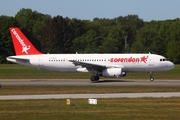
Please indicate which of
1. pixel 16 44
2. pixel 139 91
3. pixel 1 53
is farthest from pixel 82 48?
pixel 139 91

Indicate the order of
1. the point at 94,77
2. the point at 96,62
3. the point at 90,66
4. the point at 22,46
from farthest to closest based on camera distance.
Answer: the point at 22,46
the point at 96,62
the point at 90,66
the point at 94,77

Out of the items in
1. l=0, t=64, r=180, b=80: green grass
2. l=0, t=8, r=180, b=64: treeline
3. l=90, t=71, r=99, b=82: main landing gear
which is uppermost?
l=0, t=8, r=180, b=64: treeline

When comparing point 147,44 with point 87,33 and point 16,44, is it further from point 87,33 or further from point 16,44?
point 16,44

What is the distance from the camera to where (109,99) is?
1196 inches

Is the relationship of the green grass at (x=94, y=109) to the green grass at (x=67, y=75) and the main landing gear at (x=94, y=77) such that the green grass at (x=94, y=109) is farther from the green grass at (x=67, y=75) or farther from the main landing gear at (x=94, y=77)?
the green grass at (x=67, y=75)

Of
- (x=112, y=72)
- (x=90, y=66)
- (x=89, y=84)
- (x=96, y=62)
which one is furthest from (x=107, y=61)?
(x=89, y=84)

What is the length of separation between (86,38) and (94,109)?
110651 mm

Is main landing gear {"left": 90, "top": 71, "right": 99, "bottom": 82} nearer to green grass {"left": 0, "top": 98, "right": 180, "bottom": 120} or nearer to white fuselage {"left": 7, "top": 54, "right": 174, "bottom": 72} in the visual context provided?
white fuselage {"left": 7, "top": 54, "right": 174, "bottom": 72}

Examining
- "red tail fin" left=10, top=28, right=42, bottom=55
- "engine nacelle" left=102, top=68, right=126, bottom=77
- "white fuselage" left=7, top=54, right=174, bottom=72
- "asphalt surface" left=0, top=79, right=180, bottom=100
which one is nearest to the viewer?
"asphalt surface" left=0, top=79, right=180, bottom=100

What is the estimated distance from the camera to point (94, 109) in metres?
25.2

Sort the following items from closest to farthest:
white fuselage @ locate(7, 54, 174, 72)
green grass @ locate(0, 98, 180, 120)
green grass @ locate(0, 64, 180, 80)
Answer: green grass @ locate(0, 98, 180, 120) < white fuselage @ locate(7, 54, 174, 72) < green grass @ locate(0, 64, 180, 80)

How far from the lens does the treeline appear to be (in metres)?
112

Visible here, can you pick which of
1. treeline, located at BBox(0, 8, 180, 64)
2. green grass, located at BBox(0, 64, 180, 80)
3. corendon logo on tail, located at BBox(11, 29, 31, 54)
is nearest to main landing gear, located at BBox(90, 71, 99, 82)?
green grass, located at BBox(0, 64, 180, 80)

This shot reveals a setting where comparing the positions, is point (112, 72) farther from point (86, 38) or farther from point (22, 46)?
point (86, 38)
